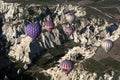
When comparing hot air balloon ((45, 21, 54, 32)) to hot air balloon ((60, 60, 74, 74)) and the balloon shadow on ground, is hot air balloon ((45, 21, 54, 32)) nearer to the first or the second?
the balloon shadow on ground

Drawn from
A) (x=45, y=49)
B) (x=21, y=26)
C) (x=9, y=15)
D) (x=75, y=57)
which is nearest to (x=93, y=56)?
(x=75, y=57)

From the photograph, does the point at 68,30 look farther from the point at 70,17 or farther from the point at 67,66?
the point at 67,66

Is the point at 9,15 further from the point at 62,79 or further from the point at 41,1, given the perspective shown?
the point at 62,79

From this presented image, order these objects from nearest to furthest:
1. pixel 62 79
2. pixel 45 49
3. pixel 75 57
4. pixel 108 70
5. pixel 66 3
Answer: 1. pixel 108 70
2. pixel 62 79
3. pixel 75 57
4. pixel 45 49
5. pixel 66 3

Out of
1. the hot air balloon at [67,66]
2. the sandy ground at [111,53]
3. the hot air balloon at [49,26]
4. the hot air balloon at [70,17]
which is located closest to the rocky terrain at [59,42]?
the sandy ground at [111,53]

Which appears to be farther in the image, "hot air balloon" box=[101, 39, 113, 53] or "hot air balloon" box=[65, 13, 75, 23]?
"hot air balloon" box=[65, 13, 75, 23]

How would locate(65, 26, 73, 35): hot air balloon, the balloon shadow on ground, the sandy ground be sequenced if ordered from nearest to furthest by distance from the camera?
the sandy ground
the balloon shadow on ground
locate(65, 26, 73, 35): hot air balloon

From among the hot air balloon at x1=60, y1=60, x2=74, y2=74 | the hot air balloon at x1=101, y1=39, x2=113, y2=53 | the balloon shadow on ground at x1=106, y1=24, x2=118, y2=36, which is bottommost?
the balloon shadow on ground at x1=106, y1=24, x2=118, y2=36

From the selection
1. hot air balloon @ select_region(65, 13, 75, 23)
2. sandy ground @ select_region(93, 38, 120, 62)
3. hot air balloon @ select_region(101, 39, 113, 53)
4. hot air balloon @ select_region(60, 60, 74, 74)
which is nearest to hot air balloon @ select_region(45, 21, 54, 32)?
hot air balloon @ select_region(65, 13, 75, 23)

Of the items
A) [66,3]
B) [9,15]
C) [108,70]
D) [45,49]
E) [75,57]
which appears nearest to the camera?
[108,70]
